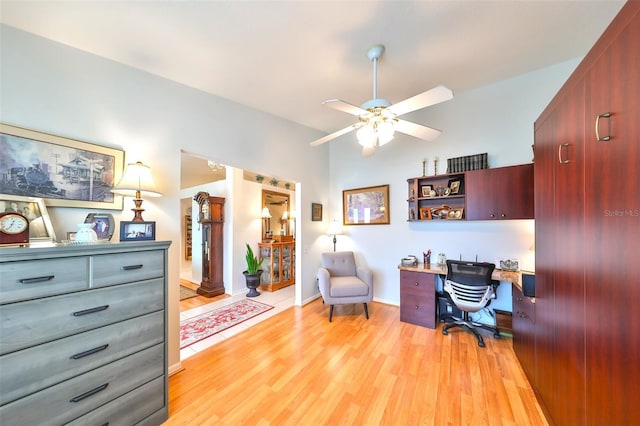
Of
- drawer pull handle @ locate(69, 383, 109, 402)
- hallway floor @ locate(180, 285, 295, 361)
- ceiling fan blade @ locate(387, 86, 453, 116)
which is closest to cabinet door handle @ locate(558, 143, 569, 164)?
ceiling fan blade @ locate(387, 86, 453, 116)

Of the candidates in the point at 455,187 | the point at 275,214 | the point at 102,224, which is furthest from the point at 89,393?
the point at 275,214

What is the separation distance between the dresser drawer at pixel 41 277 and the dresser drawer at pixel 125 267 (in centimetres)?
5

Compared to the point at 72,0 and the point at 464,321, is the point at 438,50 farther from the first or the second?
the point at 464,321

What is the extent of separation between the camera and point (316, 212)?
4.07 m

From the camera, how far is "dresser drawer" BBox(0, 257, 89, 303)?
106 cm

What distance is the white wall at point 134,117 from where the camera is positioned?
1584mm

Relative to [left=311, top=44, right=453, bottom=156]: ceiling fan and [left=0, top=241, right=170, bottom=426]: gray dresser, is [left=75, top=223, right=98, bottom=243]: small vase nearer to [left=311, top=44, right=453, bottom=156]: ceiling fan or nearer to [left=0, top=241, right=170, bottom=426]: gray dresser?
[left=0, top=241, right=170, bottom=426]: gray dresser

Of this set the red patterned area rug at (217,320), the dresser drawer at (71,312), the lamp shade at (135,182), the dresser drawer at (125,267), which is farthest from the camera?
the red patterned area rug at (217,320)

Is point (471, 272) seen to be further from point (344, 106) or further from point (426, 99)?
point (344, 106)

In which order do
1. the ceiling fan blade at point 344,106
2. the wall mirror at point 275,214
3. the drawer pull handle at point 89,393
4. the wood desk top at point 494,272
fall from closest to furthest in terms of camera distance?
the drawer pull handle at point 89,393, the ceiling fan blade at point 344,106, the wood desk top at point 494,272, the wall mirror at point 275,214

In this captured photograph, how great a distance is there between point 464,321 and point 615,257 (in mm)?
2300

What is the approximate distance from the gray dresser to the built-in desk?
2.73 metres

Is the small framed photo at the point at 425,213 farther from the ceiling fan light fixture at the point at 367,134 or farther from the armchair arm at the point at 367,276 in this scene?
the ceiling fan light fixture at the point at 367,134

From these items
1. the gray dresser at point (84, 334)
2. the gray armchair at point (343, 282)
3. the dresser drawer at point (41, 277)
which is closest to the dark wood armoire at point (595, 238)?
the gray armchair at point (343, 282)
